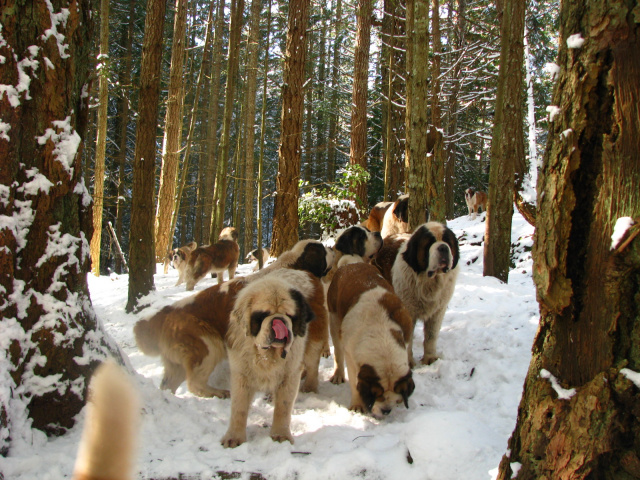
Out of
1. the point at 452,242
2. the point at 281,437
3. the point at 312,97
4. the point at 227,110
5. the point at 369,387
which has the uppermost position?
the point at 312,97

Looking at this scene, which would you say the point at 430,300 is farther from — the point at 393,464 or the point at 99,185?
the point at 99,185

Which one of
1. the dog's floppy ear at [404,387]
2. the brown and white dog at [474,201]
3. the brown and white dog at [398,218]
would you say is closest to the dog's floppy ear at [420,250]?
the dog's floppy ear at [404,387]

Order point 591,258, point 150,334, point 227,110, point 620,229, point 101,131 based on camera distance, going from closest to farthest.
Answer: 1. point 620,229
2. point 591,258
3. point 150,334
4. point 227,110
5. point 101,131

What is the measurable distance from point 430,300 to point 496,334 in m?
0.96

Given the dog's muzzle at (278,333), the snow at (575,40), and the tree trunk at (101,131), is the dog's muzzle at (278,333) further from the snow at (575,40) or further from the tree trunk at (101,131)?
the tree trunk at (101,131)

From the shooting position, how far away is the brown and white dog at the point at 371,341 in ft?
13.0

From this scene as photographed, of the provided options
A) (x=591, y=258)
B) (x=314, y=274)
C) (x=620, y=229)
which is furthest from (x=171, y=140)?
(x=620, y=229)

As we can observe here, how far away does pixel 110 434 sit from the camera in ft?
4.72

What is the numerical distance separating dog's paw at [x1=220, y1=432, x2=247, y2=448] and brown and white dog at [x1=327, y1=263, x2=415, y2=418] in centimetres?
113

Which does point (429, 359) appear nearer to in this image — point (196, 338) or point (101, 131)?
point (196, 338)

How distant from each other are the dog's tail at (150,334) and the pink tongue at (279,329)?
1.90 metres

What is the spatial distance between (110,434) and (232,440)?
85.4 inches

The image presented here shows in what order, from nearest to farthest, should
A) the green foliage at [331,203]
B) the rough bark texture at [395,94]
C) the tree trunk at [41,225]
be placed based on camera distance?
the tree trunk at [41,225] → the green foliage at [331,203] → the rough bark texture at [395,94]

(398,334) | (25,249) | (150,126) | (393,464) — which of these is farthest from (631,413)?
(150,126)
